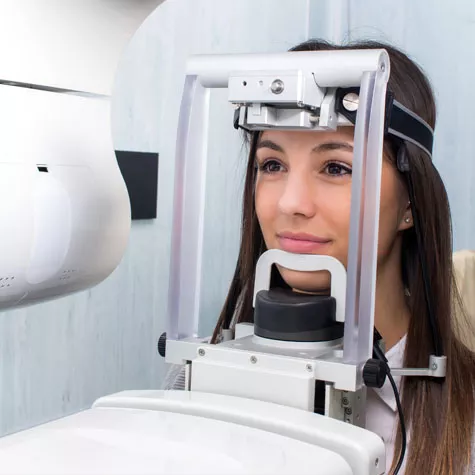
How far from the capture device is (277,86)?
93cm

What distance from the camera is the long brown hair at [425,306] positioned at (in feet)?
3.90

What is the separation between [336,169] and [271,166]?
0.12 metres

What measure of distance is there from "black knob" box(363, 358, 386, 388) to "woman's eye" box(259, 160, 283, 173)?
0.43 meters

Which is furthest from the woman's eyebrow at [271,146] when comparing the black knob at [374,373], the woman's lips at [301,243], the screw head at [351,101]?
the black knob at [374,373]

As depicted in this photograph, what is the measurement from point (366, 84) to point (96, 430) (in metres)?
0.47

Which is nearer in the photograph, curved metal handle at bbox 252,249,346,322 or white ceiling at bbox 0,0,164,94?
white ceiling at bbox 0,0,164,94

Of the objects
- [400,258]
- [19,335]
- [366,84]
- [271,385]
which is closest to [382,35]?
[400,258]

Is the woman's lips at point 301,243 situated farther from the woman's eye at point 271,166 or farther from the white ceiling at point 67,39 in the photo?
the white ceiling at point 67,39

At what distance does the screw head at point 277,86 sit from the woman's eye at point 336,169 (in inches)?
10.4

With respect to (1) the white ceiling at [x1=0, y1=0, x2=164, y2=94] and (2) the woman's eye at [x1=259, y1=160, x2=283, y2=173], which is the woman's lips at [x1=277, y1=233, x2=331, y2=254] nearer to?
(2) the woman's eye at [x1=259, y1=160, x2=283, y2=173]

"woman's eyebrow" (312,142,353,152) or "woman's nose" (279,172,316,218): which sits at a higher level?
"woman's eyebrow" (312,142,353,152)

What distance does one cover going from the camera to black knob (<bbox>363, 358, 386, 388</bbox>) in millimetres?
888

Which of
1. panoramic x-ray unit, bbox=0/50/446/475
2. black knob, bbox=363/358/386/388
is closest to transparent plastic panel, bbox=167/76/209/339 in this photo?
panoramic x-ray unit, bbox=0/50/446/475

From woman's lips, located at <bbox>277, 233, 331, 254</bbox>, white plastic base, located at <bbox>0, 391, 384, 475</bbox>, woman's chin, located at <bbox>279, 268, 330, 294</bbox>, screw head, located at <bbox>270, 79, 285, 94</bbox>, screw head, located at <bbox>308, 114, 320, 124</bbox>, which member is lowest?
white plastic base, located at <bbox>0, 391, 384, 475</bbox>
